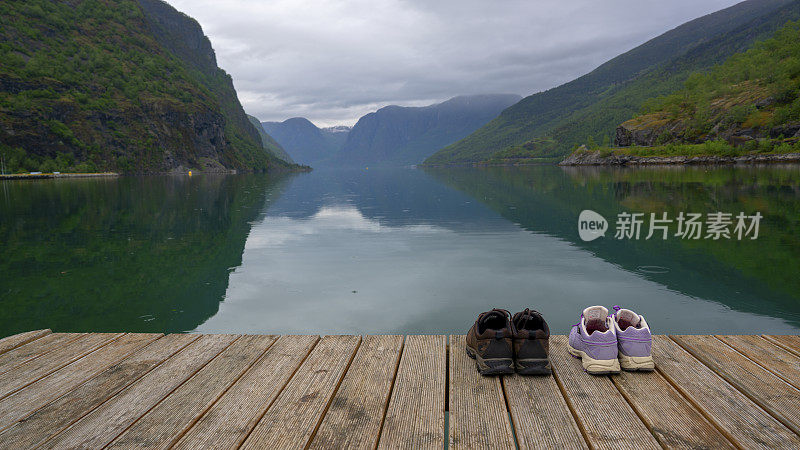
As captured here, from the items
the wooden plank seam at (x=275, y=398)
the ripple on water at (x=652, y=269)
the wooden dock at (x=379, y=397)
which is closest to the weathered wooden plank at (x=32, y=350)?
the wooden dock at (x=379, y=397)

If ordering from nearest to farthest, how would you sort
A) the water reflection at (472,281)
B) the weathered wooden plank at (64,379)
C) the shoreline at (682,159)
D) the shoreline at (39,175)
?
the weathered wooden plank at (64,379) → the water reflection at (472,281) → the shoreline at (682,159) → the shoreline at (39,175)

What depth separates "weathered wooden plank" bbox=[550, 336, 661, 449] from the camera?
10.2 ft

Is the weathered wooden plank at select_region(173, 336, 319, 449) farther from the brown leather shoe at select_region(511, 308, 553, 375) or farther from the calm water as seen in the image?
the calm water

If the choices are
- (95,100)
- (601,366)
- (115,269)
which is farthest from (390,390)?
(95,100)

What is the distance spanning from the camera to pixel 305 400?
12.2 feet

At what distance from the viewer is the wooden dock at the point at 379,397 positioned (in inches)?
126

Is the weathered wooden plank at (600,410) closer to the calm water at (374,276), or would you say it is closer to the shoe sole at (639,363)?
the shoe sole at (639,363)

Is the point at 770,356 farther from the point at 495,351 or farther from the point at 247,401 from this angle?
the point at 247,401

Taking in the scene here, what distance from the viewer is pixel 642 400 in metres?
3.66

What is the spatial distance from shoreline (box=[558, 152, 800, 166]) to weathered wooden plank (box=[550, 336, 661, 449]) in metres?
107

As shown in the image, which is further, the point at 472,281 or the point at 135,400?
the point at 472,281

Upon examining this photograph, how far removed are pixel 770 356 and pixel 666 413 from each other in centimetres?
202

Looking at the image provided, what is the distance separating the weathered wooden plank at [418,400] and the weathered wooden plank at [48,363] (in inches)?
143

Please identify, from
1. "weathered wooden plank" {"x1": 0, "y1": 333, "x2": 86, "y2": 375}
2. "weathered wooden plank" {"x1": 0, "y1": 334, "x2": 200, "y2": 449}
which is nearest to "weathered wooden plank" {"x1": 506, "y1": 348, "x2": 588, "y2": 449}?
"weathered wooden plank" {"x1": 0, "y1": 334, "x2": 200, "y2": 449}
